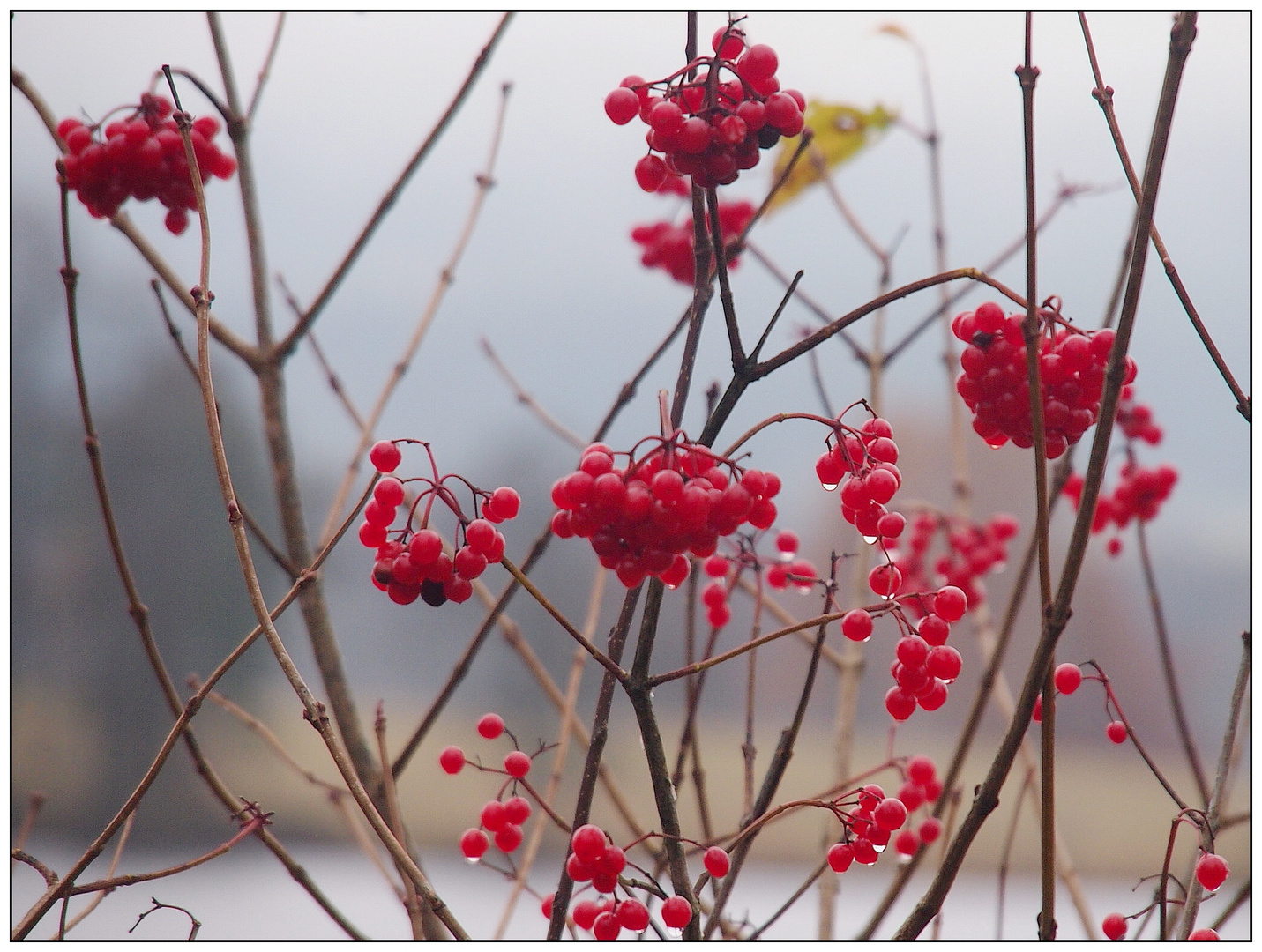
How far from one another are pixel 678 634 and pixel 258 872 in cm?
72

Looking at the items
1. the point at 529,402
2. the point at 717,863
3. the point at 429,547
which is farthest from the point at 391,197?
the point at 717,863

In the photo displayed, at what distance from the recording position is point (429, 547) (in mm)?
339

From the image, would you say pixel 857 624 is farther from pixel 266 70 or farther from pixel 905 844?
pixel 266 70

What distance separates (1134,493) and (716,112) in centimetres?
53

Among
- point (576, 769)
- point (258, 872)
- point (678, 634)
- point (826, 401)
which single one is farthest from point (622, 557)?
point (258, 872)

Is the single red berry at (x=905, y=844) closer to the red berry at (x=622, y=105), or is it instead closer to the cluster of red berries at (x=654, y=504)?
the cluster of red berries at (x=654, y=504)

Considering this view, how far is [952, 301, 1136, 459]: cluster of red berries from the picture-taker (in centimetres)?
36

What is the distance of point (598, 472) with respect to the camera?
1.02ft

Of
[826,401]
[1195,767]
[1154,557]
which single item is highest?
[1154,557]

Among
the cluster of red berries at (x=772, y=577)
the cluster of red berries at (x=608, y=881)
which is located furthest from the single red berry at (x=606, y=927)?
the cluster of red berries at (x=772, y=577)

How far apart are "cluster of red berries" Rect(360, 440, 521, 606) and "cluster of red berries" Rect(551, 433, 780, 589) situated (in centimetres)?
3

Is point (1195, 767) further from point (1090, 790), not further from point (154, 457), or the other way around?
point (154, 457)

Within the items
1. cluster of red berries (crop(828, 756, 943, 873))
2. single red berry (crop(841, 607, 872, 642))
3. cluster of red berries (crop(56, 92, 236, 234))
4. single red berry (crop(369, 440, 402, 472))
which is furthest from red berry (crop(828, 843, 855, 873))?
cluster of red berries (crop(56, 92, 236, 234))

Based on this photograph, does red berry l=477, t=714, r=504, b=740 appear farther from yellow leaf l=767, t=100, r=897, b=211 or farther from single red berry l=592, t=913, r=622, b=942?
yellow leaf l=767, t=100, r=897, b=211
